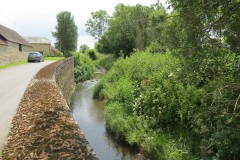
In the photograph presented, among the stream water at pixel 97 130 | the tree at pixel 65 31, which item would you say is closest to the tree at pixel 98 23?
the tree at pixel 65 31

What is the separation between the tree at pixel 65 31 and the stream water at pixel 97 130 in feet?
185

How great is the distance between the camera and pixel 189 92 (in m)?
9.75

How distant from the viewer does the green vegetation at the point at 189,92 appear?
5.84m

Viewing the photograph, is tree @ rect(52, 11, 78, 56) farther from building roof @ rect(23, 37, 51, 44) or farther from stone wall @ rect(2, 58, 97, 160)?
stone wall @ rect(2, 58, 97, 160)

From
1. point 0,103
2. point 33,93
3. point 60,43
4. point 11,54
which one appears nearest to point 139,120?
point 33,93

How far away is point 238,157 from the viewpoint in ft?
23.5

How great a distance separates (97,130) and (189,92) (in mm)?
5525

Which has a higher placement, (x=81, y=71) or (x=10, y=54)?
(x=10, y=54)

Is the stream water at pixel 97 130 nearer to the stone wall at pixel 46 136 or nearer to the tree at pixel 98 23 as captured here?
the stone wall at pixel 46 136

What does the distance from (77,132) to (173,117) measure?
646 centimetres

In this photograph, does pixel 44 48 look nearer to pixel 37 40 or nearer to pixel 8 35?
pixel 37 40

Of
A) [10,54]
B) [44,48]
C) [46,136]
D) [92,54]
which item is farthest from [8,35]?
[46,136]

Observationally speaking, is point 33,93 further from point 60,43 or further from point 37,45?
point 60,43

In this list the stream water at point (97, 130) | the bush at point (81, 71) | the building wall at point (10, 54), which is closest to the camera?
the stream water at point (97, 130)
